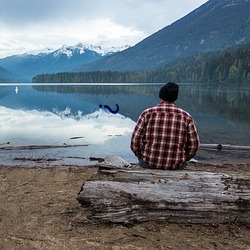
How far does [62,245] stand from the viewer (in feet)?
16.5

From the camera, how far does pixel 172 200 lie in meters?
5.57

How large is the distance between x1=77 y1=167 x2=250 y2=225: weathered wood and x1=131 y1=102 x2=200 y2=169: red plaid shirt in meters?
0.46

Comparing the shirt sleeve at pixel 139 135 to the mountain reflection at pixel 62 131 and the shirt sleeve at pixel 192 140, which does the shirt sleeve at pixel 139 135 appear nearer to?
the shirt sleeve at pixel 192 140

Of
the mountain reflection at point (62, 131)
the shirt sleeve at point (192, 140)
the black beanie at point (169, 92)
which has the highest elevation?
the black beanie at point (169, 92)

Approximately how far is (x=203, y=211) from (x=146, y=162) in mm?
1396

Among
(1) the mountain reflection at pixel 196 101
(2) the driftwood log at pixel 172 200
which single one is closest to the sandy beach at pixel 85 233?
(2) the driftwood log at pixel 172 200

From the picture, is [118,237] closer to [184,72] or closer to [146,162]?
[146,162]

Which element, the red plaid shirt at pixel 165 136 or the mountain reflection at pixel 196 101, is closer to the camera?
the red plaid shirt at pixel 165 136


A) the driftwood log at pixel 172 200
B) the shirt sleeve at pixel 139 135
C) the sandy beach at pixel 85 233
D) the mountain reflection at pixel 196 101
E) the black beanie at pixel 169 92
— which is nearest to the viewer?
the sandy beach at pixel 85 233

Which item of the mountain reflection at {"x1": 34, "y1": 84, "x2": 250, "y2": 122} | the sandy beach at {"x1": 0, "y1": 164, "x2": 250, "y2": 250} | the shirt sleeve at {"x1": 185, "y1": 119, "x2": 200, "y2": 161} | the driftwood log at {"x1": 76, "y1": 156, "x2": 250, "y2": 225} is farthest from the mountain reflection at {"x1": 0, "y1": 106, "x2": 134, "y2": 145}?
the driftwood log at {"x1": 76, "y1": 156, "x2": 250, "y2": 225}

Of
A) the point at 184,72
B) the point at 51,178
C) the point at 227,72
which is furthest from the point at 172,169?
the point at 184,72

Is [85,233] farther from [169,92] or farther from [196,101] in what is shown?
[196,101]

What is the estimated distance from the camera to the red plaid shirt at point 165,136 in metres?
5.80

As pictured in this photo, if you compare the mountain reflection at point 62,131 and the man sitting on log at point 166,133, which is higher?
the man sitting on log at point 166,133
